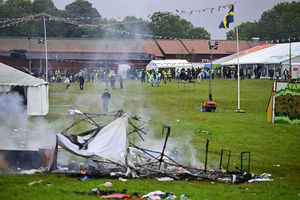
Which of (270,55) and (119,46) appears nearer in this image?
(270,55)

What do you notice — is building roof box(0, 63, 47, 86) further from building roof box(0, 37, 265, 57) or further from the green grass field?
building roof box(0, 37, 265, 57)

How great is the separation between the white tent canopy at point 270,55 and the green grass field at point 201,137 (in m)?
13.0

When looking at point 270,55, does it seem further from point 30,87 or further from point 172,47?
point 30,87

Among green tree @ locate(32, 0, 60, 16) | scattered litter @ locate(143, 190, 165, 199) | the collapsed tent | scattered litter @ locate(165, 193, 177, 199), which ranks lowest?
scattered litter @ locate(165, 193, 177, 199)

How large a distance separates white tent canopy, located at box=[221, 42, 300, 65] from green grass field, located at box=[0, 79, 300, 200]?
13.0 m

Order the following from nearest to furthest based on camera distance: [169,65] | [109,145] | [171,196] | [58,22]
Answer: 1. [171,196]
2. [109,145]
3. [169,65]
4. [58,22]

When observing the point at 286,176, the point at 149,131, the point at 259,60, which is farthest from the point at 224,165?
the point at 259,60

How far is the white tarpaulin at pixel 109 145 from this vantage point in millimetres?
13750

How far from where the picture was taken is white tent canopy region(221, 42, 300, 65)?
5806cm

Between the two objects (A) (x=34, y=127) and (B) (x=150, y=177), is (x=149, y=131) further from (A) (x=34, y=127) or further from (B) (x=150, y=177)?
(B) (x=150, y=177)

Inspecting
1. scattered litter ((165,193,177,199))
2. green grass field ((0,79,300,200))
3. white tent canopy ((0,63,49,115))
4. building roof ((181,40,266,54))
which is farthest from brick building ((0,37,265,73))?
scattered litter ((165,193,177,199))

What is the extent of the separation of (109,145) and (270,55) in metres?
52.2

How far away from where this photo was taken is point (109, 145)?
45.7 ft

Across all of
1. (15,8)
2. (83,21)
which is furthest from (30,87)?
(15,8)
